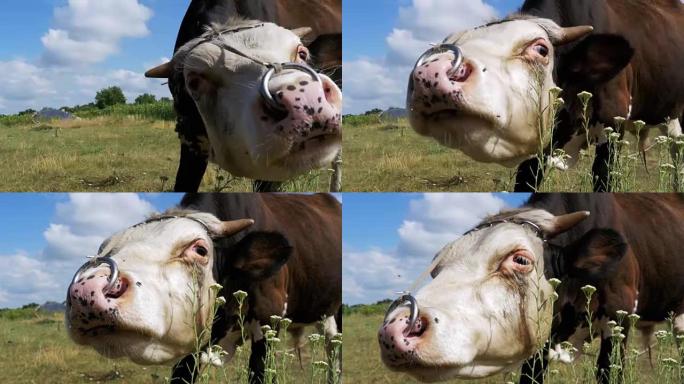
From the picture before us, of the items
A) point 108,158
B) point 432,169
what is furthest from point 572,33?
point 108,158

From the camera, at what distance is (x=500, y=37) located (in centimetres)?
502

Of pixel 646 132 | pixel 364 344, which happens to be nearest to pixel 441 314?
pixel 364 344

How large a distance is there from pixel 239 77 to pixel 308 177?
77 centimetres

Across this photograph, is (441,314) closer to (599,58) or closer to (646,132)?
(599,58)

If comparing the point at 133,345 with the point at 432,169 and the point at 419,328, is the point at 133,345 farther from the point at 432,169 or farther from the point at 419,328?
the point at 432,169

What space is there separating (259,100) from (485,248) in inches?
58.7

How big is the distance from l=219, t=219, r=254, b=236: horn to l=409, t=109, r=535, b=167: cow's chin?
1.20 meters

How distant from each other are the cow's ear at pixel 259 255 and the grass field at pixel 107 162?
1.22ft

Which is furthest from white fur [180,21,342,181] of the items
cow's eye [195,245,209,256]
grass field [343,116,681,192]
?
grass field [343,116,681,192]

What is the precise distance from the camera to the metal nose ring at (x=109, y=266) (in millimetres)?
4301

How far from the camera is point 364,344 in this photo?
17.4 ft

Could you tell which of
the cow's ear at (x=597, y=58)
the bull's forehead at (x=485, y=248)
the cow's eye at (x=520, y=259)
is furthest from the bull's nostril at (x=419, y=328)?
the cow's ear at (x=597, y=58)

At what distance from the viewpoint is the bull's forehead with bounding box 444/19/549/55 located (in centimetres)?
492

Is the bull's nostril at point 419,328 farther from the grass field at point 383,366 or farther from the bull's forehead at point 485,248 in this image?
the bull's forehead at point 485,248
